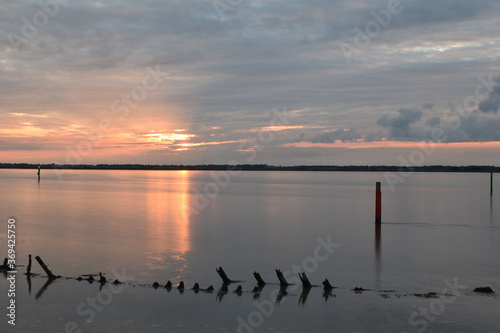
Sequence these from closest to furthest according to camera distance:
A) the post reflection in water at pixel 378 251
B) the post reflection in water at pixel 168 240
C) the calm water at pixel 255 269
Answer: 1. the calm water at pixel 255 269
2. the post reflection in water at pixel 378 251
3. the post reflection in water at pixel 168 240

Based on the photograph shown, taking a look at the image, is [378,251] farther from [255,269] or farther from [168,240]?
[168,240]

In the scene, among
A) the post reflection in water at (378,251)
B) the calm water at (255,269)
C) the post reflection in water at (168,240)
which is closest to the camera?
the calm water at (255,269)

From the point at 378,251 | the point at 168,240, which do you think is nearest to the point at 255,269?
the point at 378,251

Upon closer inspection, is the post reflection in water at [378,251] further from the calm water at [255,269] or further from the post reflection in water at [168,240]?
the post reflection in water at [168,240]

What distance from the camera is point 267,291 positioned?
53.5 ft

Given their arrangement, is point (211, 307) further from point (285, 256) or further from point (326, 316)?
point (285, 256)

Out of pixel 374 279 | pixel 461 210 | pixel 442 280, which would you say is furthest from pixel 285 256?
pixel 461 210

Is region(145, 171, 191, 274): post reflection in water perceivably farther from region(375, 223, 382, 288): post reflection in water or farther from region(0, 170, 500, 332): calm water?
region(375, 223, 382, 288): post reflection in water

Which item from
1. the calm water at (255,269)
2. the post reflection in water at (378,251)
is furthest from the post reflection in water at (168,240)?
the post reflection in water at (378,251)

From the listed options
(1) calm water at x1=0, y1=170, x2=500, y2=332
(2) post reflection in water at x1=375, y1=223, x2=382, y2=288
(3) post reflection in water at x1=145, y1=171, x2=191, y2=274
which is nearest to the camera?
(1) calm water at x1=0, y1=170, x2=500, y2=332

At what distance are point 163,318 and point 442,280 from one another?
1071 centimetres

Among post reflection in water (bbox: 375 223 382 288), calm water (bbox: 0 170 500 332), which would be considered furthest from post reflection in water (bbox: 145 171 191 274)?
post reflection in water (bbox: 375 223 382 288)

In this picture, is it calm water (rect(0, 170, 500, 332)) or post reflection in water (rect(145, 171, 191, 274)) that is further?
post reflection in water (rect(145, 171, 191, 274))

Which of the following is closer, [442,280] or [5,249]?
[442,280]
